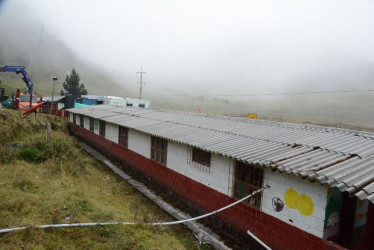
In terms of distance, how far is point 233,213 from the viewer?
8.80 m

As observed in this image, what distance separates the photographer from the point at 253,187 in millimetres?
8258

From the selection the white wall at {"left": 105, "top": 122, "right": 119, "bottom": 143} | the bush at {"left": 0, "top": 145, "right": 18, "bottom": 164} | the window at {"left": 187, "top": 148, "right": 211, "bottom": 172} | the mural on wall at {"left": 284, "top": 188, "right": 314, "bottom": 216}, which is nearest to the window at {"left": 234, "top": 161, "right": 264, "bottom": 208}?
the mural on wall at {"left": 284, "top": 188, "right": 314, "bottom": 216}

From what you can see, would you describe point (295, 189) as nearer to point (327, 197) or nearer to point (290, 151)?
point (327, 197)

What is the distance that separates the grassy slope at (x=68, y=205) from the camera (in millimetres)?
6680

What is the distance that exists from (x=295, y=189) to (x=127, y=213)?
5.49 metres

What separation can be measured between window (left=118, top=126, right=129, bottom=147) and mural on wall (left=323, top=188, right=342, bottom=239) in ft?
41.4

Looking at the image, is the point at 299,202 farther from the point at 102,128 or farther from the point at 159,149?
the point at 102,128

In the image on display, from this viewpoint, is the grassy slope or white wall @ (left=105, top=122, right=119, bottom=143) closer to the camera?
the grassy slope

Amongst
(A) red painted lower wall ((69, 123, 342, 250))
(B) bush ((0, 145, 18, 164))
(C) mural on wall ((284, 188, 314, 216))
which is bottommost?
(A) red painted lower wall ((69, 123, 342, 250))

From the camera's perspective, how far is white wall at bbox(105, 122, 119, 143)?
60.8 feet

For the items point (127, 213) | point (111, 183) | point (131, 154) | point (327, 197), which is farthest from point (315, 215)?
point (131, 154)

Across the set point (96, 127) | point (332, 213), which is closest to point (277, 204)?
point (332, 213)

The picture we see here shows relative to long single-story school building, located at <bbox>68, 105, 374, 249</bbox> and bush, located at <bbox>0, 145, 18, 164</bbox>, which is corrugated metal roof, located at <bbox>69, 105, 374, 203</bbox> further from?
bush, located at <bbox>0, 145, 18, 164</bbox>

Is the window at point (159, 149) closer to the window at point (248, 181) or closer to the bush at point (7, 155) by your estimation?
the window at point (248, 181)
